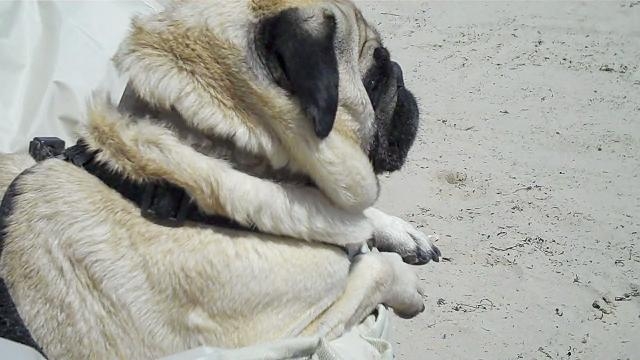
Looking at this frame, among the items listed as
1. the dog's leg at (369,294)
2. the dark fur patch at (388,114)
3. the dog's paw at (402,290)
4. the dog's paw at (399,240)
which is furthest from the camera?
the dog's paw at (399,240)

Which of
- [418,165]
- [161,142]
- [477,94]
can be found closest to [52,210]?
[161,142]

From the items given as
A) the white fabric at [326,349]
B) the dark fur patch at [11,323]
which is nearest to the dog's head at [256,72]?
the white fabric at [326,349]

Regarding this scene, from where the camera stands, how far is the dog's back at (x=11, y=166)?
1.97 metres

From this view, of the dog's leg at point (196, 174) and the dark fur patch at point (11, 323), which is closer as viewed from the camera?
the dark fur patch at point (11, 323)

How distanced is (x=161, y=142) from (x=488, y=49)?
9.70 ft

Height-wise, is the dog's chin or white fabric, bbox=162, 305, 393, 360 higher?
the dog's chin

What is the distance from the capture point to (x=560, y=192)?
10.6ft

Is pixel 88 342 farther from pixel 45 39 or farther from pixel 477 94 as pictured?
pixel 477 94

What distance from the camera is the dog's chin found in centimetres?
218

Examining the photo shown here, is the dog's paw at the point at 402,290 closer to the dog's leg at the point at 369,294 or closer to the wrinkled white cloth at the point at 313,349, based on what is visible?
the dog's leg at the point at 369,294

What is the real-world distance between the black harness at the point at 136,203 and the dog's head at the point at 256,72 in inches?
7.5

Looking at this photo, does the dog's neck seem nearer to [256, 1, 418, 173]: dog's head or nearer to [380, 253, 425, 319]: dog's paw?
[256, 1, 418, 173]: dog's head

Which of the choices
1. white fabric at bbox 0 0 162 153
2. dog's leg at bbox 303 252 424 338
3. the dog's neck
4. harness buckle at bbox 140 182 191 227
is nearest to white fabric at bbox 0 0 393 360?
white fabric at bbox 0 0 162 153

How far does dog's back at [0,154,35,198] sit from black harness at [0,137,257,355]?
0.66ft
